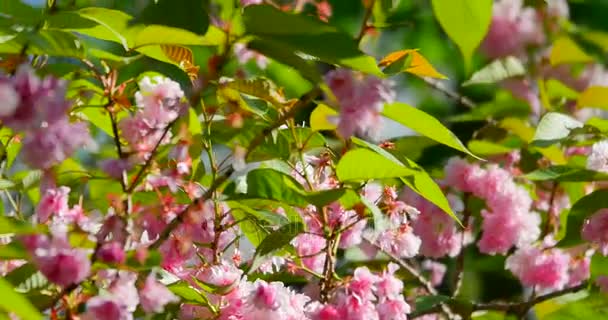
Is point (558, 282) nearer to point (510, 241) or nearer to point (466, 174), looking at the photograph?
point (510, 241)

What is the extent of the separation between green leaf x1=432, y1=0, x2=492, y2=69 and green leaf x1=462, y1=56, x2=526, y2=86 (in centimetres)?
118

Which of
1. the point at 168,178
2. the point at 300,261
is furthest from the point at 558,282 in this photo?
the point at 168,178

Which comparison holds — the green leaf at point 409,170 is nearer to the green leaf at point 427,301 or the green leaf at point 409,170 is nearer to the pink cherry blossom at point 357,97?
the pink cherry blossom at point 357,97

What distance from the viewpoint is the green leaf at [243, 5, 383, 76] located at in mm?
849

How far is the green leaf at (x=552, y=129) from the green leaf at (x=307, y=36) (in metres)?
0.67

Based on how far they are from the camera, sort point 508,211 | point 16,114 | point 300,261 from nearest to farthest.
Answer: point 16,114
point 300,261
point 508,211

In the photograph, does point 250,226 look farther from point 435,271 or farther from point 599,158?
point 435,271

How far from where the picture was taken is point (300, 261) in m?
1.35

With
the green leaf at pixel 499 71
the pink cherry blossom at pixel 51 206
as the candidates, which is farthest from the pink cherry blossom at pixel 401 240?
the green leaf at pixel 499 71

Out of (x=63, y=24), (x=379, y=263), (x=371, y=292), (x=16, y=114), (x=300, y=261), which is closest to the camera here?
(x=16, y=114)

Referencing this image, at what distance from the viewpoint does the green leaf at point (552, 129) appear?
1.50 metres

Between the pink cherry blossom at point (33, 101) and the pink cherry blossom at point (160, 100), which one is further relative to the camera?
the pink cherry blossom at point (160, 100)

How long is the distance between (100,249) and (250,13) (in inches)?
8.4

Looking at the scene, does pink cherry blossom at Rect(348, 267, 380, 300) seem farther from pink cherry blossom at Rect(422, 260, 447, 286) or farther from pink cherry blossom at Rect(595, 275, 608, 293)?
pink cherry blossom at Rect(422, 260, 447, 286)
